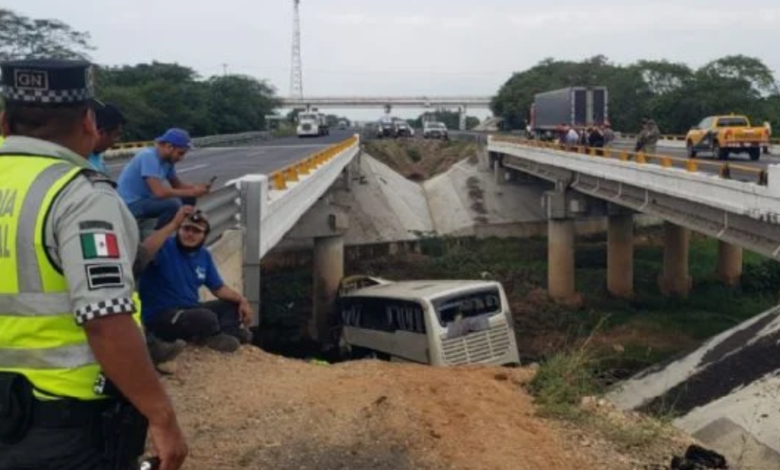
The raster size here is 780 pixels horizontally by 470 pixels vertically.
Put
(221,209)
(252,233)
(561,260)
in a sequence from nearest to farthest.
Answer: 1. (221,209)
2. (252,233)
3. (561,260)

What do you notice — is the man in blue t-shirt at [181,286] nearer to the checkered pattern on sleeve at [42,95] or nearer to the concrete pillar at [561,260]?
the checkered pattern on sleeve at [42,95]

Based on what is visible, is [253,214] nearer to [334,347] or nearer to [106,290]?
[106,290]

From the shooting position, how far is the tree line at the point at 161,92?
57.7m

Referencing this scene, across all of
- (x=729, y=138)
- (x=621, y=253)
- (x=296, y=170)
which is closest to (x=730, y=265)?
(x=621, y=253)

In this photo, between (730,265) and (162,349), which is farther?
(730,265)

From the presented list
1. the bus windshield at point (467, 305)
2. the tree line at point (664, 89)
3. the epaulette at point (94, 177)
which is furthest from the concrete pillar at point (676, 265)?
the epaulette at point (94, 177)

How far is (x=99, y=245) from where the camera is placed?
107 inches

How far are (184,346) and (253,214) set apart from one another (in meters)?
4.95

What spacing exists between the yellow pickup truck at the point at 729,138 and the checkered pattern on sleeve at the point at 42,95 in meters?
30.0

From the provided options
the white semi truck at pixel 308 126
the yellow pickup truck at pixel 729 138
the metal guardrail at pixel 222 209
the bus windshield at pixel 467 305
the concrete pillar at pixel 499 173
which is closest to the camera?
the metal guardrail at pixel 222 209

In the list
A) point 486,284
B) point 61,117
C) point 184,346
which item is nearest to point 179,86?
point 486,284

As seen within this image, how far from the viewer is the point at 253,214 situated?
12.5 metres

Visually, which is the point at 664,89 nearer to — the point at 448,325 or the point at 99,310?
the point at 448,325

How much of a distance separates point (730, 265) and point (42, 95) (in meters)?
34.7
